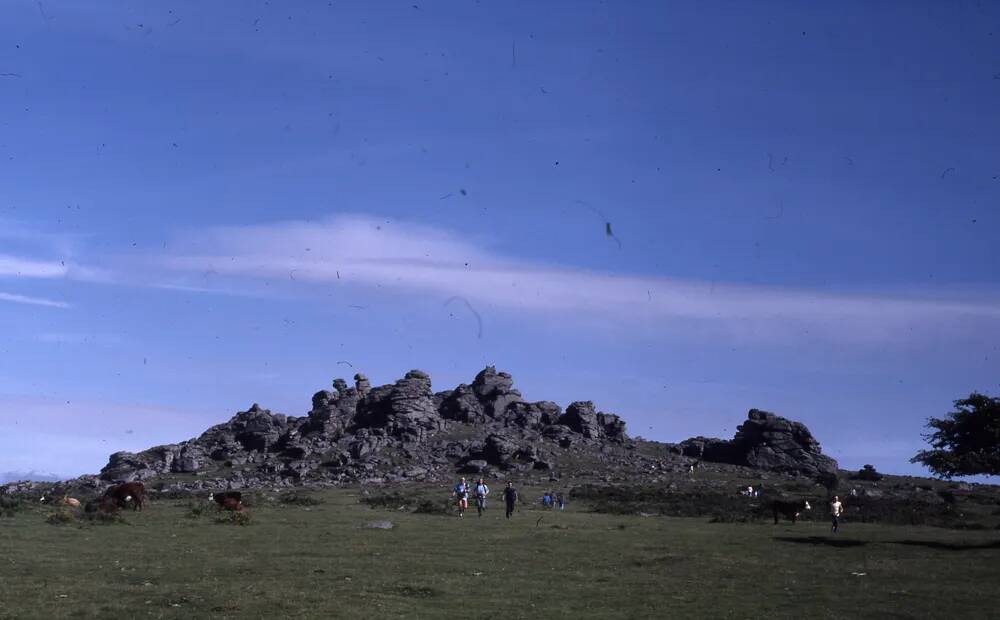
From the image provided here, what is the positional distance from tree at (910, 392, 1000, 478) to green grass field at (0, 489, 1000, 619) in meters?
3.57

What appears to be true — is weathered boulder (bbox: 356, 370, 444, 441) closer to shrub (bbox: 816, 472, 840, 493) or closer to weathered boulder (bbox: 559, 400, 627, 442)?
weathered boulder (bbox: 559, 400, 627, 442)

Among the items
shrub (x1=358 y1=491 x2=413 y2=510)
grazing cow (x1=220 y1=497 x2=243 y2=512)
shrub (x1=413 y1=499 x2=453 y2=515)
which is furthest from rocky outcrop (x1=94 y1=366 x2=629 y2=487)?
grazing cow (x1=220 y1=497 x2=243 y2=512)

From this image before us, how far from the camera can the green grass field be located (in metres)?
25.2

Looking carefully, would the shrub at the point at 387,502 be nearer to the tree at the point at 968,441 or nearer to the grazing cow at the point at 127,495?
the grazing cow at the point at 127,495

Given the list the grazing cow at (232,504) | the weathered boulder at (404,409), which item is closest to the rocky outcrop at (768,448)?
the weathered boulder at (404,409)

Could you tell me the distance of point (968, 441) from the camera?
52938 millimetres

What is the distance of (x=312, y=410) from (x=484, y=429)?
97.8 ft

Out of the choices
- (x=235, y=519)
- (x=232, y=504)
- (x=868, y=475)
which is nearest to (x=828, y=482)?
Answer: (x=868, y=475)

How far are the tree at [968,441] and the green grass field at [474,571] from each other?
3574 millimetres

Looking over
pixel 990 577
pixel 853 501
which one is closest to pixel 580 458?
pixel 853 501

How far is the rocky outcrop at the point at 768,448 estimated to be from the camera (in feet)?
518

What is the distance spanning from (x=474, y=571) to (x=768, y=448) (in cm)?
13606

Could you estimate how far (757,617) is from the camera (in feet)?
82.0

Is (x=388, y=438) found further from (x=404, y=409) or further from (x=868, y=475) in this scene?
(x=868, y=475)
